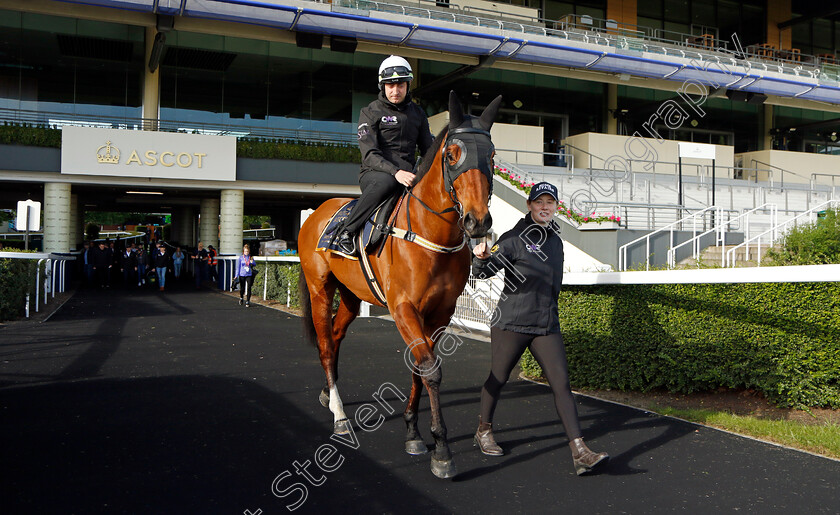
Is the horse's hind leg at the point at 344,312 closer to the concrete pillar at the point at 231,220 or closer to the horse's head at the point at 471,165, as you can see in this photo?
the horse's head at the point at 471,165

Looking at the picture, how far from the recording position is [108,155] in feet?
75.9

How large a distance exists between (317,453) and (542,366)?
1.71m

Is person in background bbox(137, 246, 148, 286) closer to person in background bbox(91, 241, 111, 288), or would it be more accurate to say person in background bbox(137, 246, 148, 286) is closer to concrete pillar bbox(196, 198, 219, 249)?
person in background bbox(91, 241, 111, 288)

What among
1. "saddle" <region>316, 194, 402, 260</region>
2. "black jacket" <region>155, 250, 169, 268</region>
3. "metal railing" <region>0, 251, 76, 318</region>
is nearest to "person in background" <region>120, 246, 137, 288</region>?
"metal railing" <region>0, 251, 76, 318</region>

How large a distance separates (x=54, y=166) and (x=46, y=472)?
22.1 m

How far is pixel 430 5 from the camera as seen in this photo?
28484mm

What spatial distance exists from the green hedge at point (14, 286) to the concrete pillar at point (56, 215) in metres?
9.45

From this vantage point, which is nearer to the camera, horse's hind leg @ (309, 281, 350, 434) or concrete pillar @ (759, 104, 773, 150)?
horse's hind leg @ (309, 281, 350, 434)

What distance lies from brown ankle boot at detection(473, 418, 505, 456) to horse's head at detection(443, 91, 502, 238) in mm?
1660

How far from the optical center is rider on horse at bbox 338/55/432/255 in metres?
4.96

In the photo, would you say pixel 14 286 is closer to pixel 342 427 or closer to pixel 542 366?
pixel 342 427

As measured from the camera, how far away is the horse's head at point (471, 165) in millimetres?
3734

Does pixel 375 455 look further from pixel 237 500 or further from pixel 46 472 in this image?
pixel 46 472

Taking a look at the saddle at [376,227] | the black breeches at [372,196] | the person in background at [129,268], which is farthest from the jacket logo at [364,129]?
the person in background at [129,268]
